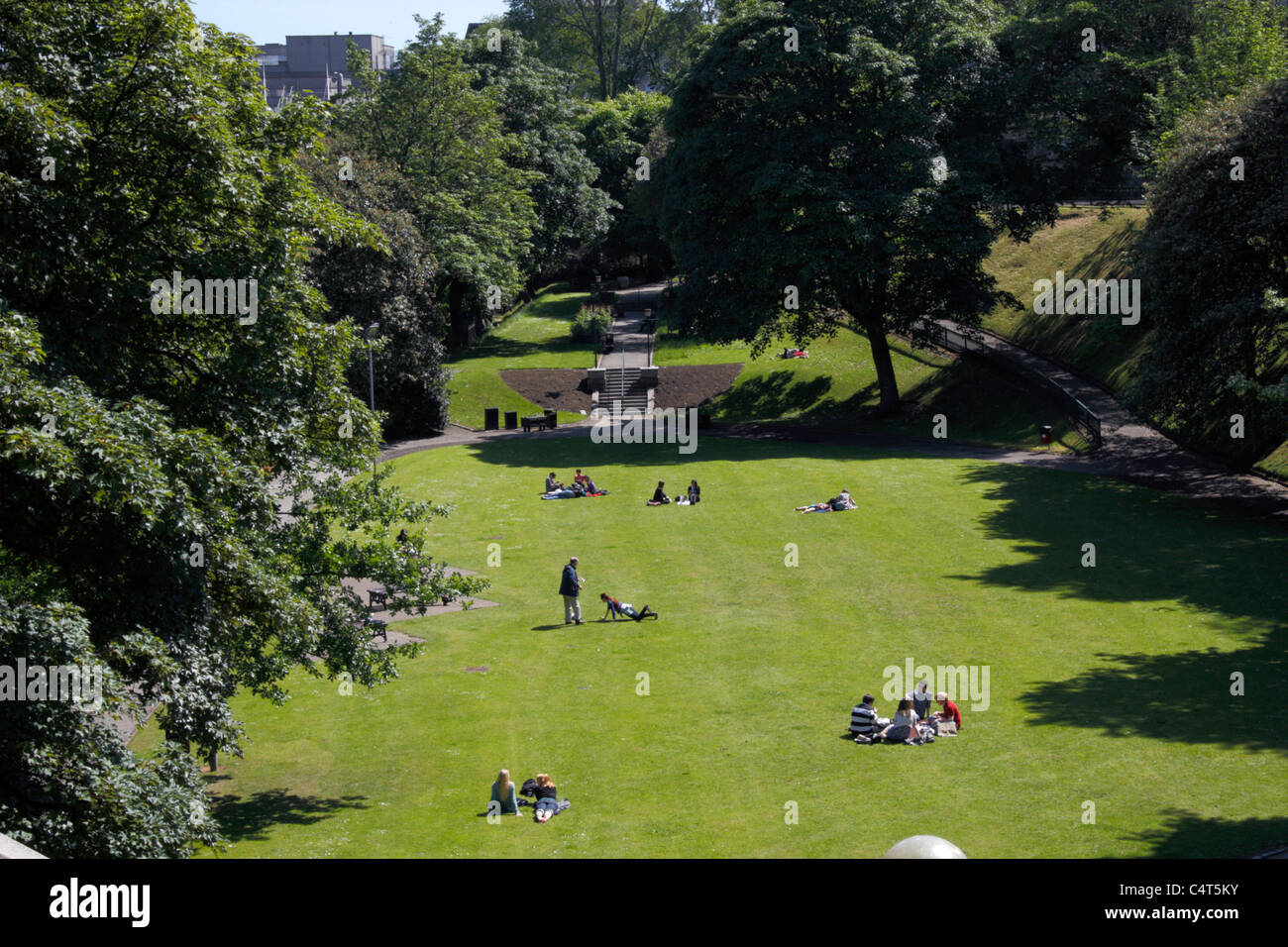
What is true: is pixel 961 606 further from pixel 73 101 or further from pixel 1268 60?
pixel 1268 60

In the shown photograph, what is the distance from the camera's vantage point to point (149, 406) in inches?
583

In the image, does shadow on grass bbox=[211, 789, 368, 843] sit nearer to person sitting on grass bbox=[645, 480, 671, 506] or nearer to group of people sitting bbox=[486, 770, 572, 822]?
group of people sitting bbox=[486, 770, 572, 822]

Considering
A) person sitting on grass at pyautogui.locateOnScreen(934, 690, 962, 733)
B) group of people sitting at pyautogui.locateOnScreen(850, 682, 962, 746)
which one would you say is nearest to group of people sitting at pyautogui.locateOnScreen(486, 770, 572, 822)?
group of people sitting at pyautogui.locateOnScreen(850, 682, 962, 746)

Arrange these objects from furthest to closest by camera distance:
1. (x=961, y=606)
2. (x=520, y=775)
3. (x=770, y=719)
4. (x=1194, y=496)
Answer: (x=1194, y=496) < (x=961, y=606) < (x=770, y=719) < (x=520, y=775)

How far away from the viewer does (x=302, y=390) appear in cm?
1905

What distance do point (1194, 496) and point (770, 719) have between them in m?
23.9

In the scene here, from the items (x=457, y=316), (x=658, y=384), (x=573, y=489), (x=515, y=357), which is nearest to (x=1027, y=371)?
(x=658, y=384)

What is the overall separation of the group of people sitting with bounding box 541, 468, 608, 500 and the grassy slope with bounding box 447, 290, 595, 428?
1708cm

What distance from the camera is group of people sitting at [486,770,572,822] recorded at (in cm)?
1850

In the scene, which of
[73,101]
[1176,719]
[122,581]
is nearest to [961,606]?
[1176,719]

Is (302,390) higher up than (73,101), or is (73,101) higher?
(73,101)

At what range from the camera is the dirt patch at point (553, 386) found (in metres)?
63.9

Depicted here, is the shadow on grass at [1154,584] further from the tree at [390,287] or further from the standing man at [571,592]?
the tree at [390,287]

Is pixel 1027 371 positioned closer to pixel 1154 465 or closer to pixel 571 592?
pixel 1154 465
